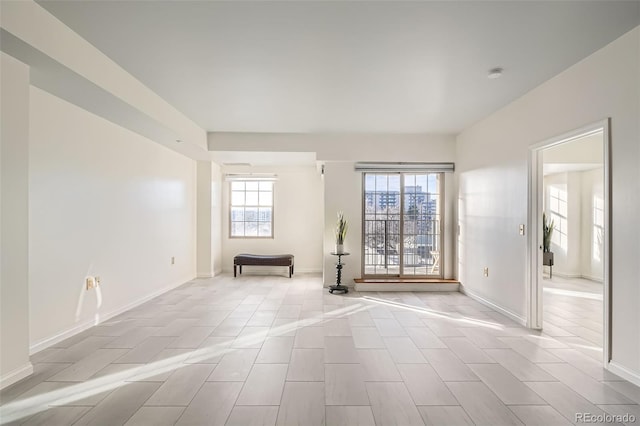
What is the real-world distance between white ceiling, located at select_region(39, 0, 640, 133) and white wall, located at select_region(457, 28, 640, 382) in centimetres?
21

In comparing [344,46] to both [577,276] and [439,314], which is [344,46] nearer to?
[439,314]

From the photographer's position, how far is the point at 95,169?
3.47 metres

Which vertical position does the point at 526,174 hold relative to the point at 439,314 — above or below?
above

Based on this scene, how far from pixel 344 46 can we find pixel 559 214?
656cm

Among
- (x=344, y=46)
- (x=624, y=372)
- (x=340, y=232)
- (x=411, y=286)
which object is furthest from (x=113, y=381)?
(x=411, y=286)

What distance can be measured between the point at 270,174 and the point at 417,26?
4.97 meters

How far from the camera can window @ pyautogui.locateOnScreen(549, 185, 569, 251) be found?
6523 millimetres

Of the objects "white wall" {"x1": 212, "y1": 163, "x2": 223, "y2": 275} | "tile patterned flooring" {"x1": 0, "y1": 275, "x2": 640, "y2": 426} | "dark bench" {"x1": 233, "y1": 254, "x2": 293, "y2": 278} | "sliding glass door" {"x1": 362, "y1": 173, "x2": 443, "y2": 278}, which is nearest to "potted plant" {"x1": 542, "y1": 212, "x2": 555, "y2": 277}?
"tile patterned flooring" {"x1": 0, "y1": 275, "x2": 640, "y2": 426}

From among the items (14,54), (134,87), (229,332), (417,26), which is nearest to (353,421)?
(229,332)

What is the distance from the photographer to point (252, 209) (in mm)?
7047

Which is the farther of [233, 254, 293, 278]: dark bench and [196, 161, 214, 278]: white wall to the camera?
[233, 254, 293, 278]: dark bench

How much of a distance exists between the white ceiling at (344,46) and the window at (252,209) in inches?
126

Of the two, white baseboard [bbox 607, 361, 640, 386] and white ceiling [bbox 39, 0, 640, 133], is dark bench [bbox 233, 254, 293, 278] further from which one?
white baseboard [bbox 607, 361, 640, 386]

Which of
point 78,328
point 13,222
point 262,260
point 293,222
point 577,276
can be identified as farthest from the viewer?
point 293,222
